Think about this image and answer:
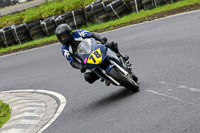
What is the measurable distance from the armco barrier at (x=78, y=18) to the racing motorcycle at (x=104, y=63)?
39.3 feet

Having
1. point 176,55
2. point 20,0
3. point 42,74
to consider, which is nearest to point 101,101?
A: point 176,55

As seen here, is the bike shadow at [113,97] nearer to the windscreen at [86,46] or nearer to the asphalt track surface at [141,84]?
the asphalt track surface at [141,84]

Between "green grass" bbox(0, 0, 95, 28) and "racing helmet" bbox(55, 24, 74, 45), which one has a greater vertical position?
"racing helmet" bbox(55, 24, 74, 45)

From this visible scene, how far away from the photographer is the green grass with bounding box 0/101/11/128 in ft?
28.7

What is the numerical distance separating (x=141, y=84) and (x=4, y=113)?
3171 millimetres

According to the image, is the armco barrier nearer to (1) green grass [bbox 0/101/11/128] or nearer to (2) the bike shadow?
(1) green grass [bbox 0/101/11/128]

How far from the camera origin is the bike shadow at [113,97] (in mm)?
8289

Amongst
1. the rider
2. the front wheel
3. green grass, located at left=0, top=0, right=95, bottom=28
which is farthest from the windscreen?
green grass, located at left=0, top=0, right=95, bottom=28

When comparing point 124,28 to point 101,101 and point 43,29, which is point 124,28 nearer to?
point 43,29

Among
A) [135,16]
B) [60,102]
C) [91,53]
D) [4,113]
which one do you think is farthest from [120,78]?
[135,16]

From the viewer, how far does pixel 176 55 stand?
10453 mm

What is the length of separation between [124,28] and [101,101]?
9.15 meters

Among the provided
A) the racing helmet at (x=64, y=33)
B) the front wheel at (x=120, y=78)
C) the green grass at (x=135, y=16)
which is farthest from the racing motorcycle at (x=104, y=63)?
the green grass at (x=135, y=16)

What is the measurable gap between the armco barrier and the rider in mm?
11451
